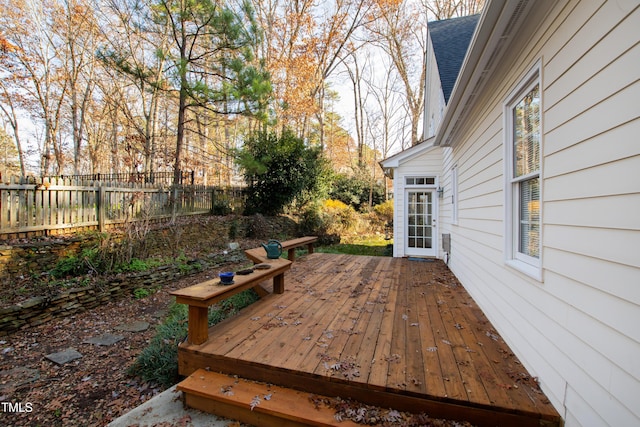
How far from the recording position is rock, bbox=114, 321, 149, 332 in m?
4.08

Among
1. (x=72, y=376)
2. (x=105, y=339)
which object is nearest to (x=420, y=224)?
(x=105, y=339)

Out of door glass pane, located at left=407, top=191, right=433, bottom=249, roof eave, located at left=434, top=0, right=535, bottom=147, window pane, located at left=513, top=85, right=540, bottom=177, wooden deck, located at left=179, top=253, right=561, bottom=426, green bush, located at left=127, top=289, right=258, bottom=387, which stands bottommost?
green bush, located at left=127, top=289, right=258, bottom=387

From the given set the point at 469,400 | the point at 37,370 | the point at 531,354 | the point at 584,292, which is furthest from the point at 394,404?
the point at 37,370

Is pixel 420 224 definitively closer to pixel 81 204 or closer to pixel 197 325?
pixel 197 325

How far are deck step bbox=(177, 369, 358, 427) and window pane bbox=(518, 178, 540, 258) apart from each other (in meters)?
1.88

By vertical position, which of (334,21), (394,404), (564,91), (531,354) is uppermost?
(334,21)

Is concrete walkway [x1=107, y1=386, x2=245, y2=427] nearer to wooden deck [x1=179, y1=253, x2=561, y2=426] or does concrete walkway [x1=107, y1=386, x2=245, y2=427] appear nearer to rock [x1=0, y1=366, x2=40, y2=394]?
wooden deck [x1=179, y1=253, x2=561, y2=426]

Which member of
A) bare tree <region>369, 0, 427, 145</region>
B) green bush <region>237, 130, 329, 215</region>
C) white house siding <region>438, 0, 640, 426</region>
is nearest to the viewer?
white house siding <region>438, 0, 640, 426</region>

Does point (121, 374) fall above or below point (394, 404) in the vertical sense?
below

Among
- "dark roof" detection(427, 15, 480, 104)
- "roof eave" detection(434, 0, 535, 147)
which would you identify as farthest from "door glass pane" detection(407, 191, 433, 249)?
"roof eave" detection(434, 0, 535, 147)

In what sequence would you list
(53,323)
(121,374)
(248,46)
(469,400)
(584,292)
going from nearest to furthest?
(584,292) → (469,400) → (121,374) → (53,323) → (248,46)

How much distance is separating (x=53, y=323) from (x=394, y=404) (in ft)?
15.6

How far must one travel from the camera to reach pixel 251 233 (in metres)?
9.86

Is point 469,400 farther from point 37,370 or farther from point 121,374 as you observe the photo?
point 37,370
